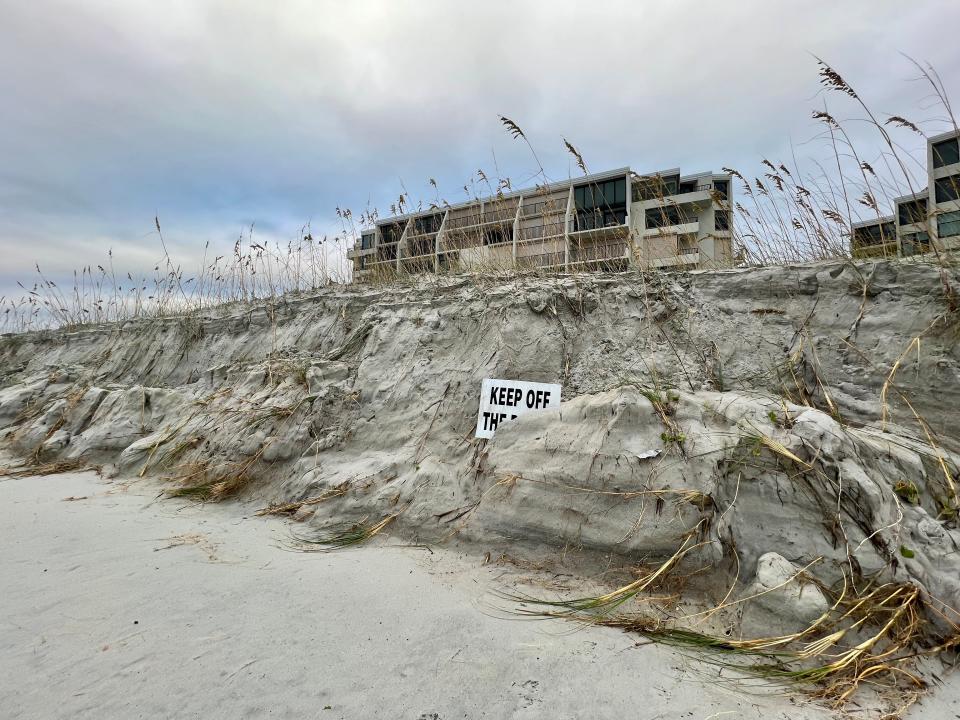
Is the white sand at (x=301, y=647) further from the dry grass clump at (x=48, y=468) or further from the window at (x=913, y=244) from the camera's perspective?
the window at (x=913, y=244)

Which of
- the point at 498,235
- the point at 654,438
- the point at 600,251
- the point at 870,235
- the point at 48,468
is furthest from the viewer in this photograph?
the point at 498,235

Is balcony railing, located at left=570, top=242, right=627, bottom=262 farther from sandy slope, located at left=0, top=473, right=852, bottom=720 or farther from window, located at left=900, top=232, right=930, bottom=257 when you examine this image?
sandy slope, located at left=0, top=473, right=852, bottom=720

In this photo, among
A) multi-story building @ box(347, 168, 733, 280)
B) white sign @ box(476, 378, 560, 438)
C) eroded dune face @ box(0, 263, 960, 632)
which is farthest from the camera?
multi-story building @ box(347, 168, 733, 280)

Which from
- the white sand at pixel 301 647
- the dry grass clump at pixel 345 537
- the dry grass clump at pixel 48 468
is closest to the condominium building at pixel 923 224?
the white sand at pixel 301 647

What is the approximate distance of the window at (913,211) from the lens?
Answer: 3.25 meters

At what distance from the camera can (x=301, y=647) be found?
77.0 inches

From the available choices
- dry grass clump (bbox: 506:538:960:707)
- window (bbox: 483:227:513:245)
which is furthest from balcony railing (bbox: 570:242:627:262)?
dry grass clump (bbox: 506:538:960:707)

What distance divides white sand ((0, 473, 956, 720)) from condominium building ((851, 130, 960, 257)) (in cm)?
312

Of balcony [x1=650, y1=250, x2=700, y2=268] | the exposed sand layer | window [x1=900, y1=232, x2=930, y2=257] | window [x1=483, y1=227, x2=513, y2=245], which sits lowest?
the exposed sand layer

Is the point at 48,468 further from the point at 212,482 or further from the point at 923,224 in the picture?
the point at 923,224

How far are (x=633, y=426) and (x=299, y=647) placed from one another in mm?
2204

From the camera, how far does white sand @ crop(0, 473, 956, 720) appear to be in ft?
5.39

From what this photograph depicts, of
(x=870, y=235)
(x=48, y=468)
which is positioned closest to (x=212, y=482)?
(x=48, y=468)

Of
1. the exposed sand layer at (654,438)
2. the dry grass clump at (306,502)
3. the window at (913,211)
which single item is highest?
the window at (913,211)
